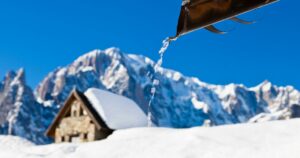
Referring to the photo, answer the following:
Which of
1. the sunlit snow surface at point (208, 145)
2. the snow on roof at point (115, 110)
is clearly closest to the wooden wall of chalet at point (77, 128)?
the snow on roof at point (115, 110)

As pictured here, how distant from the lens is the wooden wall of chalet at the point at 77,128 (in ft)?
82.7

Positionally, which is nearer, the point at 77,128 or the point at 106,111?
the point at 77,128

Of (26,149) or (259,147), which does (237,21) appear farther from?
(26,149)

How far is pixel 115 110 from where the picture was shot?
88.0ft

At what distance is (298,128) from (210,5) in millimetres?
6764

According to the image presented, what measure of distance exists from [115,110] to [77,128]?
2.35 meters

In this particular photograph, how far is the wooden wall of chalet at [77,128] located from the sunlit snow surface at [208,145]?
13.5m

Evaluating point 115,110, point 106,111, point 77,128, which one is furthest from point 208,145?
point 115,110

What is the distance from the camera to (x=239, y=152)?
29.1ft

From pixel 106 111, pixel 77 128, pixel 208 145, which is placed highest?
pixel 106 111

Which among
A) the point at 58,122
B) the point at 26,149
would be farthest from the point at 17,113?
the point at 26,149

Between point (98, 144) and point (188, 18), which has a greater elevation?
point (188, 18)

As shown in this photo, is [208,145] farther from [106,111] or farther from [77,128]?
[77,128]

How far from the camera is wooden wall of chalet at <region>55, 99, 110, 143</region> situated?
25195 millimetres
